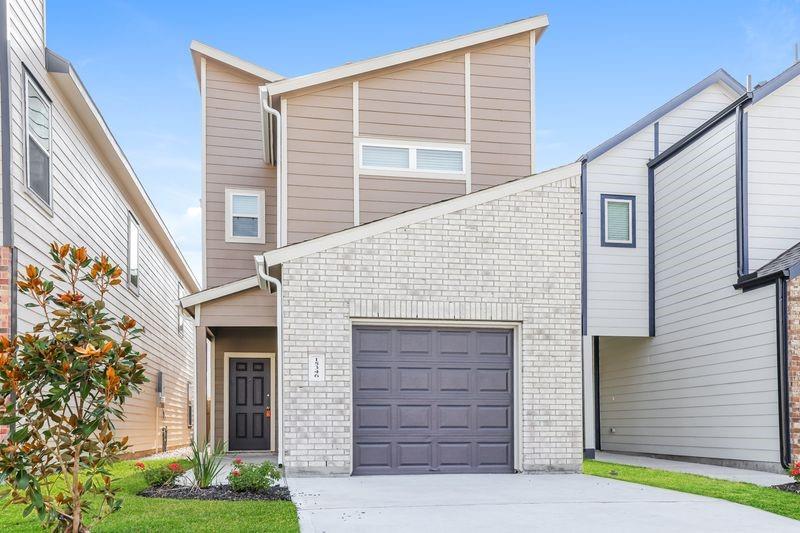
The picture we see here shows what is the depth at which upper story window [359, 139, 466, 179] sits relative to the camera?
13.1 m

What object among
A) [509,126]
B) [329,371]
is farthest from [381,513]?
[509,126]

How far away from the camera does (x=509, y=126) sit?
13.7 m

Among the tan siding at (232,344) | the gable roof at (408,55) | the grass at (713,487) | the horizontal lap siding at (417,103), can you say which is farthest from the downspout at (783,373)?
the tan siding at (232,344)

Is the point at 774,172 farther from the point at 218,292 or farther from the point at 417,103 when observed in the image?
the point at 218,292

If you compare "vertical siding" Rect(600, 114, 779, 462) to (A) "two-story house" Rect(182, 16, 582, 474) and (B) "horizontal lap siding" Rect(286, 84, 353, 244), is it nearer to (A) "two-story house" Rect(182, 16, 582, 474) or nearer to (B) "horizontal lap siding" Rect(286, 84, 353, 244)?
(A) "two-story house" Rect(182, 16, 582, 474)

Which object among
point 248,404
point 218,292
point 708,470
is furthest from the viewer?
point 248,404

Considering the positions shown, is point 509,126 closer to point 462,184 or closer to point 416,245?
point 462,184

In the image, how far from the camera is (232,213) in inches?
612

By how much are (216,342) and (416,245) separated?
7.16 m

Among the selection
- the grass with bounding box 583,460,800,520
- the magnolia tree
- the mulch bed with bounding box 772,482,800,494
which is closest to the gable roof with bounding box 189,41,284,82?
the grass with bounding box 583,460,800,520

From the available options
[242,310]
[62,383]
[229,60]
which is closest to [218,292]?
[242,310]

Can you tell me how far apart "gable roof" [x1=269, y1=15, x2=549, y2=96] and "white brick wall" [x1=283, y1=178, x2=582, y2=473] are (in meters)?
3.70

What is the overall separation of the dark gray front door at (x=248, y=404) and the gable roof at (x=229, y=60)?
5.89 meters

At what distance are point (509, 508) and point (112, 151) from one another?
10.2 metres
